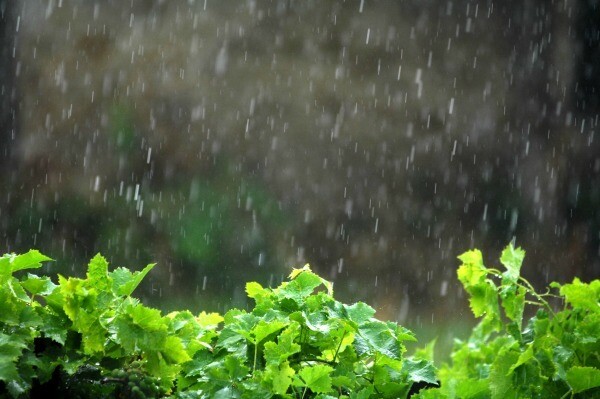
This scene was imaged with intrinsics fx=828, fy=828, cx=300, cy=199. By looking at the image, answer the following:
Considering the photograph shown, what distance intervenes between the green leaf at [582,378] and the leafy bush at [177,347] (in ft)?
0.72

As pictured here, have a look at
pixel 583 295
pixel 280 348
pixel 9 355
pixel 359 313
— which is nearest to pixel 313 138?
pixel 583 295

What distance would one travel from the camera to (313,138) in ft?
18.9

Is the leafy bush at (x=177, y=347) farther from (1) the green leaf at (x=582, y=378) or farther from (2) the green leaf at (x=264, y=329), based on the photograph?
(1) the green leaf at (x=582, y=378)

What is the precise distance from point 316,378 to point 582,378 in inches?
17.4

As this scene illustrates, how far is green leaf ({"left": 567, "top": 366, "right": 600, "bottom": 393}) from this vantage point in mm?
1279

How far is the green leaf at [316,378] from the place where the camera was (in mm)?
1139

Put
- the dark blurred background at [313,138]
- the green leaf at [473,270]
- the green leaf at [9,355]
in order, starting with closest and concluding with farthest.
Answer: the green leaf at [9,355], the green leaf at [473,270], the dark blurred background at [313,138]

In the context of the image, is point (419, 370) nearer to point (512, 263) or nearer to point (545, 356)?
point (545, 356)

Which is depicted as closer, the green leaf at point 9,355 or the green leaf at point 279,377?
the green leaf at point 9,355

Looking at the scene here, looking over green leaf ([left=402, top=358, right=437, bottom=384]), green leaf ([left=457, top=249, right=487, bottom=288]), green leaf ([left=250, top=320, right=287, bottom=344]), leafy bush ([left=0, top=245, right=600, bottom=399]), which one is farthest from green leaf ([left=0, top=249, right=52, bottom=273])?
green leaf ([left=457, top=249, right=487, bottom=288])

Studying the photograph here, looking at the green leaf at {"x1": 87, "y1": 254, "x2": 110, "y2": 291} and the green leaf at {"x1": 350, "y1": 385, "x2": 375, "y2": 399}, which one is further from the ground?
the green leaf at {"x1": 87, "y1": 254, "x2": 110, "y2": 291}

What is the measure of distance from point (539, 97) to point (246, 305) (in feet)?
8.27

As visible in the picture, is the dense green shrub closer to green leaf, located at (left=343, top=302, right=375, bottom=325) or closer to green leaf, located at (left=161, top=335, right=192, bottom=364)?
green leaf, located at (left=343, top=302, right=375, bottom=325)

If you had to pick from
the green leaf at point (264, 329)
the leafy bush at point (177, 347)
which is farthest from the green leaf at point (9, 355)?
the green leaf at point (264, 329)
